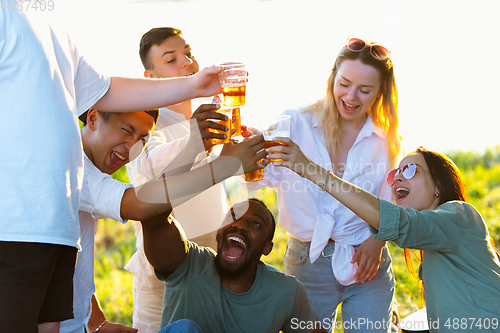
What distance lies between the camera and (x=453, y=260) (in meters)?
2.20

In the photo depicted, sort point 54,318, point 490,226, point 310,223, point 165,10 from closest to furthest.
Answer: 1. point 54,318
2. point 310,223
3. point 165,10
4. point 490,226

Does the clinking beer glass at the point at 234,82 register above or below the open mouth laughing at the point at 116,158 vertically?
above

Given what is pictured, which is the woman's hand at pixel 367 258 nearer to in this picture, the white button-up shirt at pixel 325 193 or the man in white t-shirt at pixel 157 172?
the white button-up shirt at pixel 325 193

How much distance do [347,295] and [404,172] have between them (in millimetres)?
875

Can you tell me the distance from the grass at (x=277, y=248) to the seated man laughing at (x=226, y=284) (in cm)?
40

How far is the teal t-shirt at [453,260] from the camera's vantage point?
203 cm

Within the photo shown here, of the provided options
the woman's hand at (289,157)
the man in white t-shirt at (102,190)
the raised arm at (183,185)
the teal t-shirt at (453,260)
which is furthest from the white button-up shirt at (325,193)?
the man in white t-shirt at (102,190)

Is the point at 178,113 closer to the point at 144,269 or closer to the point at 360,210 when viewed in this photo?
the point at 144,269

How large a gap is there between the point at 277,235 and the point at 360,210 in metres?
4.98

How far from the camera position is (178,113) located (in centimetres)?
279

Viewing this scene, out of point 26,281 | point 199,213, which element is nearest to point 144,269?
point 199,213

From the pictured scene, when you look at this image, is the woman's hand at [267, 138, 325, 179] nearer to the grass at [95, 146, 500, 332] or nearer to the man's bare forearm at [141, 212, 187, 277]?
the man's bare forearm at [141, 212, 187, 277]

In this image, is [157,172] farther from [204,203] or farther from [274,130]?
[274,130]

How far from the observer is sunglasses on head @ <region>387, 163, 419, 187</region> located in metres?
2.46
